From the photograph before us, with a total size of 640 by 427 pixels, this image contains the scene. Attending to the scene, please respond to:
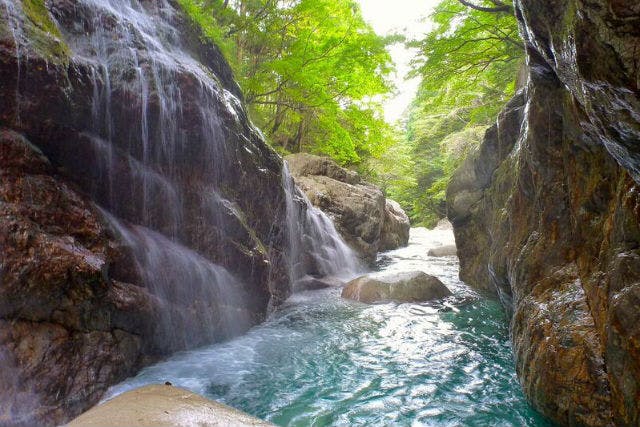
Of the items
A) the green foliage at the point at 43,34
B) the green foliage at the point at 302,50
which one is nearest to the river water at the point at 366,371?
the green foliage at the point at 43,34

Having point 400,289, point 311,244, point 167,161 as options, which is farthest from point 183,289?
point 311,244

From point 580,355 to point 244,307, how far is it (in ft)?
17.3

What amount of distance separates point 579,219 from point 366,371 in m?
3.16

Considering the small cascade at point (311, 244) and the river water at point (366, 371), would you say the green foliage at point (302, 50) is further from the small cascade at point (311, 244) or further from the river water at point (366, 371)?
the river water at point (366, 371)

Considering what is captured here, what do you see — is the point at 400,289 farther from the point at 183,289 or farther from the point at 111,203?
the point at 111,203

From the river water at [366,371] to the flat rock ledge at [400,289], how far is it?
32.1 inches

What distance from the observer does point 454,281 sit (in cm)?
1098

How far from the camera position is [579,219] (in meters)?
3.91

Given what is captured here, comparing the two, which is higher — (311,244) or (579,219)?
(579,219)

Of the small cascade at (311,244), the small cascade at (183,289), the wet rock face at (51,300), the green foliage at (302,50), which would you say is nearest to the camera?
the wet rock face at (51,300)

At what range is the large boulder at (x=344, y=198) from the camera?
14.9m

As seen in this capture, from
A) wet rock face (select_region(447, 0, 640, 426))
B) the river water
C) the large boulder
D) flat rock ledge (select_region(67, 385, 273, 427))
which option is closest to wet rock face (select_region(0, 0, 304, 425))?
the river water

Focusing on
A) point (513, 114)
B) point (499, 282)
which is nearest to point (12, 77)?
point (499, 282)

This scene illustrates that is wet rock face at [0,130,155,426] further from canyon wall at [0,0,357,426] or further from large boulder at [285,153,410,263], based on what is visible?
large boulder at [285,153,410,263]
